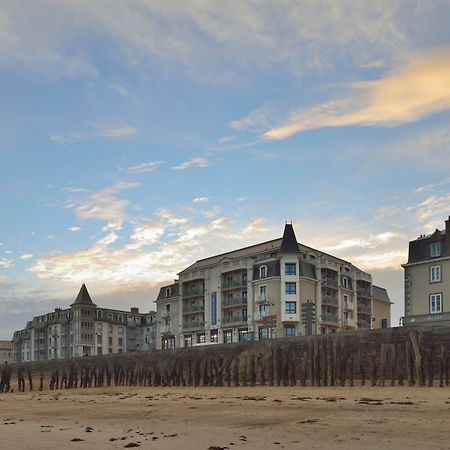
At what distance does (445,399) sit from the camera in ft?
78.6

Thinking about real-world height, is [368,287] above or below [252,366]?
above

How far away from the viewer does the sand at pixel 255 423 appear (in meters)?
15.7

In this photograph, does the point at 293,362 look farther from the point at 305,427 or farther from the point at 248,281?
the point at 248,281

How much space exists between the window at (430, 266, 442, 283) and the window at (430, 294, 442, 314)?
1504 mm

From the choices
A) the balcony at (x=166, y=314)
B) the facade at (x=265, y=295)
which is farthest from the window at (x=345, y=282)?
the balcony at (x=166, y=314)

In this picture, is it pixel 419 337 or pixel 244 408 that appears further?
pixel 419 337

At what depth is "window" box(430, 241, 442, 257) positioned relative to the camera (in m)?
65.1

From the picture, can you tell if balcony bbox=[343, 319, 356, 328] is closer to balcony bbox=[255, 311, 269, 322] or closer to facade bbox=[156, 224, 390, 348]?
facade bbox=[156, 224, 390, 348]

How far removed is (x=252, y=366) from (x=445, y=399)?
59.0 feet

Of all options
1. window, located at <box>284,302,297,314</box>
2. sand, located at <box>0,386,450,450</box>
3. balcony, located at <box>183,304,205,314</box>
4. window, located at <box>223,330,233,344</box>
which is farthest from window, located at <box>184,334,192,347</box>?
sand, located at <box>0,386,450,450</box>

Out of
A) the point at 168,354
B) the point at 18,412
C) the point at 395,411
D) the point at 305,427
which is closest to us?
the point at 305,427

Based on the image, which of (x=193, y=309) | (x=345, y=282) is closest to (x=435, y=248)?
(x=345, y=282)

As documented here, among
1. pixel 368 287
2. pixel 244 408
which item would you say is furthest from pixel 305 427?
pixel 368 287

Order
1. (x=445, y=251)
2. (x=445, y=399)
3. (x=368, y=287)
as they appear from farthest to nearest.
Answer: (x=368, y=287) → (x=445, y=251) → (x=445, y=399)
